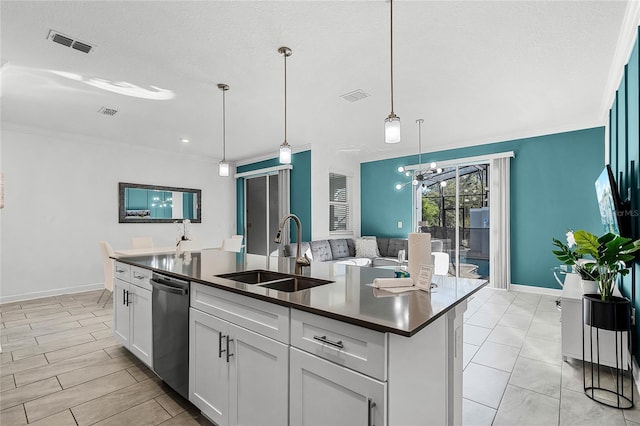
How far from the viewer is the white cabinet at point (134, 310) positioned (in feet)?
8.00

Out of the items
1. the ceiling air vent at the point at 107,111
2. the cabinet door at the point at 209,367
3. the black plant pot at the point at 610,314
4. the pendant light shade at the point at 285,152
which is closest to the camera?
the cabinet door at the point at 209,367

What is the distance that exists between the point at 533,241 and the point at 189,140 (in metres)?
6.14

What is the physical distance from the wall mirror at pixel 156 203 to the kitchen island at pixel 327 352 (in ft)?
15.9

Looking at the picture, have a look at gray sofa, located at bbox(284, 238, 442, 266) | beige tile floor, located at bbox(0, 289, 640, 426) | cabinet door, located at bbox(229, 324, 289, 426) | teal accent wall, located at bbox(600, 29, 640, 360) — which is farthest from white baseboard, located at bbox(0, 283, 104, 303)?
teal accent wall, located at bbox(600, 29, 640, 360)

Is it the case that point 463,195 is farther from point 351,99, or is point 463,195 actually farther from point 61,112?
point 61,112

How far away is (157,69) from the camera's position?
304cm

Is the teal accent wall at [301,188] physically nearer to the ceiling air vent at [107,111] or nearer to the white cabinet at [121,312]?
the ceiling air vent at [107,111]

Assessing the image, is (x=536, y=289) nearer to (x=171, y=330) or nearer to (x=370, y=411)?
(x=370, y=411)

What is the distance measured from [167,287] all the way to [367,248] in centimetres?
472

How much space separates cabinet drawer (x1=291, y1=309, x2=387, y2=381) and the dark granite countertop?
0.15 ft

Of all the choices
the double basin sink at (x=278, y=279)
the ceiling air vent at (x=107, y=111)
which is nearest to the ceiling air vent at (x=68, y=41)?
the ceiling air vent at (x=107, y=111)

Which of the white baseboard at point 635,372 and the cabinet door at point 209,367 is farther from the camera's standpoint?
the white baseboard at point 635,372

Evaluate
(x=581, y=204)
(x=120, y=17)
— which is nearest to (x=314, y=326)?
(x=120, y=17)

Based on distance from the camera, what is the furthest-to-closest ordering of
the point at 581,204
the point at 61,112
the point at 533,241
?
the point at 533,241, the point at 581,204, the point at 61,112
